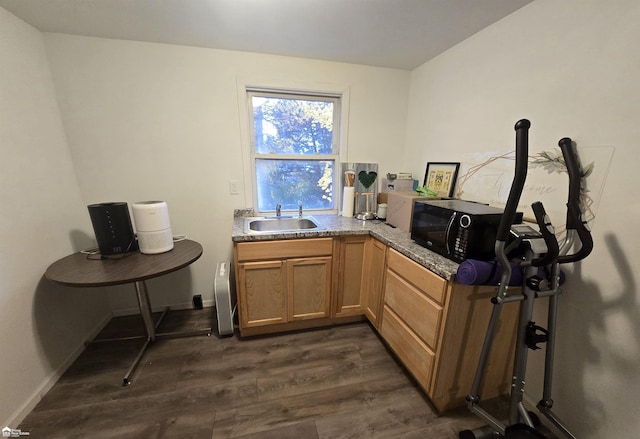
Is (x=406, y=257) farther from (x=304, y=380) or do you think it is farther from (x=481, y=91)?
(x=481, y=91)

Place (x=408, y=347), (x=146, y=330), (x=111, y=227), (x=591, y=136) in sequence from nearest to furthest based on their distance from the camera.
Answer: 1. (x=591, y=136)
2. (x=408, y=347)
3. (x=111, y=227)
4. (x=146, y=330)

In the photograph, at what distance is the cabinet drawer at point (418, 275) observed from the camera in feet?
4.09

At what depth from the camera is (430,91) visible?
2.12m

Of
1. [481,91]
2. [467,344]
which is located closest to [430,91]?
[481,91]

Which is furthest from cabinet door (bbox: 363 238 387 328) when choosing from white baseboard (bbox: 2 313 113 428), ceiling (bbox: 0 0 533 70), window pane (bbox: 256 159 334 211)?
white baseboard (bbox: 2 313 113 428)

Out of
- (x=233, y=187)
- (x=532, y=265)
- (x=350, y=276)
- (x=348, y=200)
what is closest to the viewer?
(x=532, y=265)

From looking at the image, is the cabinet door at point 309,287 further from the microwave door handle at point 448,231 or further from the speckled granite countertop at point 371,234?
the microwave door handle at point 448,231

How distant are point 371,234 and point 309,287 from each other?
2.13ft

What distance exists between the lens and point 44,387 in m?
1.44

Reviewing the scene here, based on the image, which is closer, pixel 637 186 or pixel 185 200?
pixel 637 186

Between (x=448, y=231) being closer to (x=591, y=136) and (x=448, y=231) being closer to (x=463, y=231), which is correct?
(x=463, y=231)

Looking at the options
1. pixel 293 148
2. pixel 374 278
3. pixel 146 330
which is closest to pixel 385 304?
pixel 374 278

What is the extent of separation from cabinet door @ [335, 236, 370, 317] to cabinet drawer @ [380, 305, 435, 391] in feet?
1.01

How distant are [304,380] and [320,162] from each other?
183 centimetres
